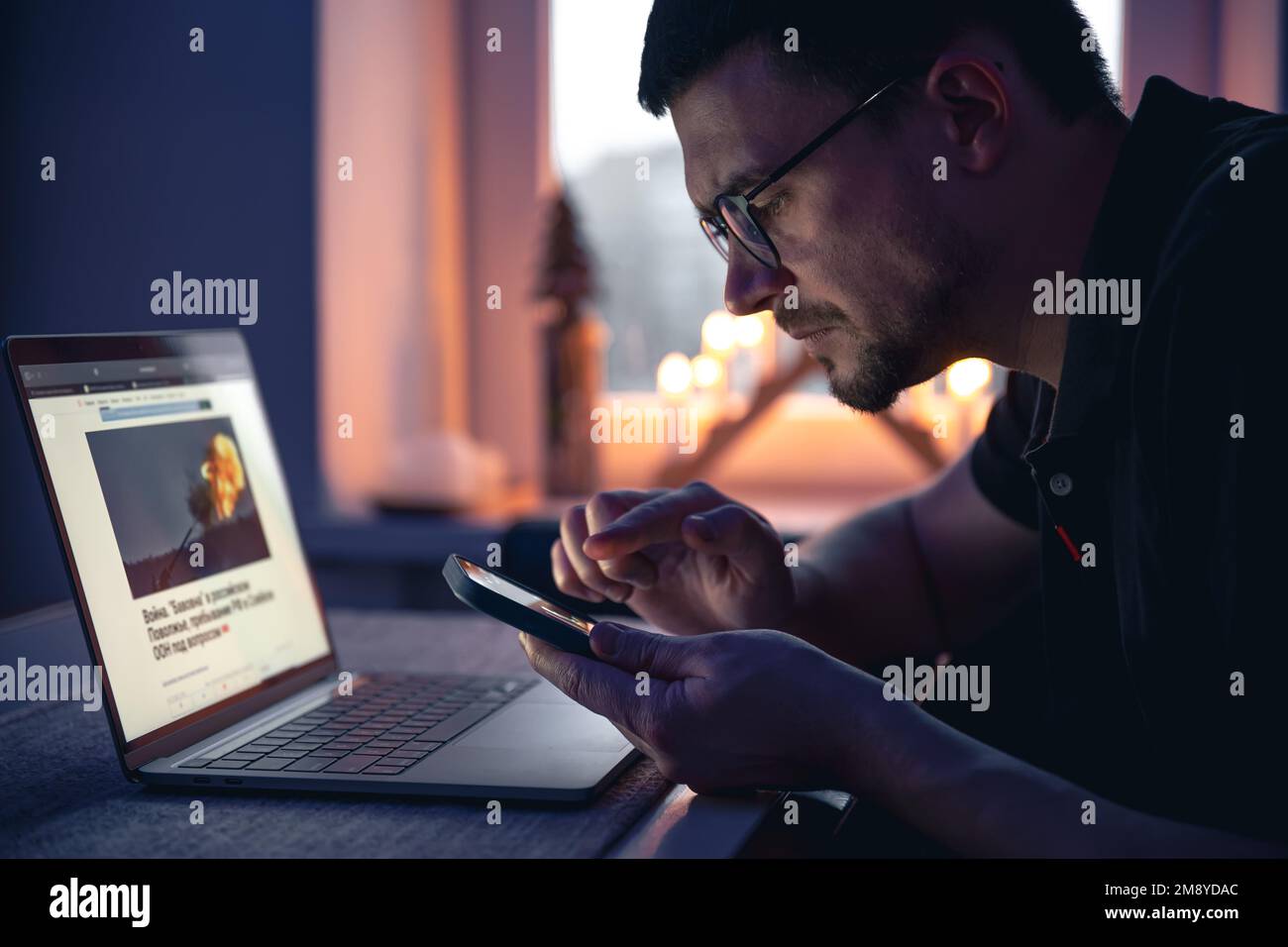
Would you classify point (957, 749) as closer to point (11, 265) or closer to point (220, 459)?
Result: point (220, 459)

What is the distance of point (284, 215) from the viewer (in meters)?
1.87

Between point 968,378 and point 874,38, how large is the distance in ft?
3.91

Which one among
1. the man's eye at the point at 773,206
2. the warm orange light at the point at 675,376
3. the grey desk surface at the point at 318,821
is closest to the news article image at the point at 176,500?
the grey desk surface at the point at 318,821

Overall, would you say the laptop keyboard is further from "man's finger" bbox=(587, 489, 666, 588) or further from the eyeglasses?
the eyeglasses

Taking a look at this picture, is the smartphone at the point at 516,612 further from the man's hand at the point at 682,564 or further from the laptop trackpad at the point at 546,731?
the man's hand at the point at 682,564

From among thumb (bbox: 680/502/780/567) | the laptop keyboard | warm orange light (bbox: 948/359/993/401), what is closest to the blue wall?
the laptop keyboard

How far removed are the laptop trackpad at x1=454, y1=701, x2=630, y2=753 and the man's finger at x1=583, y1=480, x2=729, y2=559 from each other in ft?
0.45

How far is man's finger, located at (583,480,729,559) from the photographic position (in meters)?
0.90

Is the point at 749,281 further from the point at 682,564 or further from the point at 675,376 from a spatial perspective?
the point at 675,376

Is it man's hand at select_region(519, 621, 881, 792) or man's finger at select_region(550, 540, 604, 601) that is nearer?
man's hand at select_region(519, 621, 881, 792)

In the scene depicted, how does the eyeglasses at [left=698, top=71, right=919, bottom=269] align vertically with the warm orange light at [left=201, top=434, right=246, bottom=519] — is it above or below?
above
